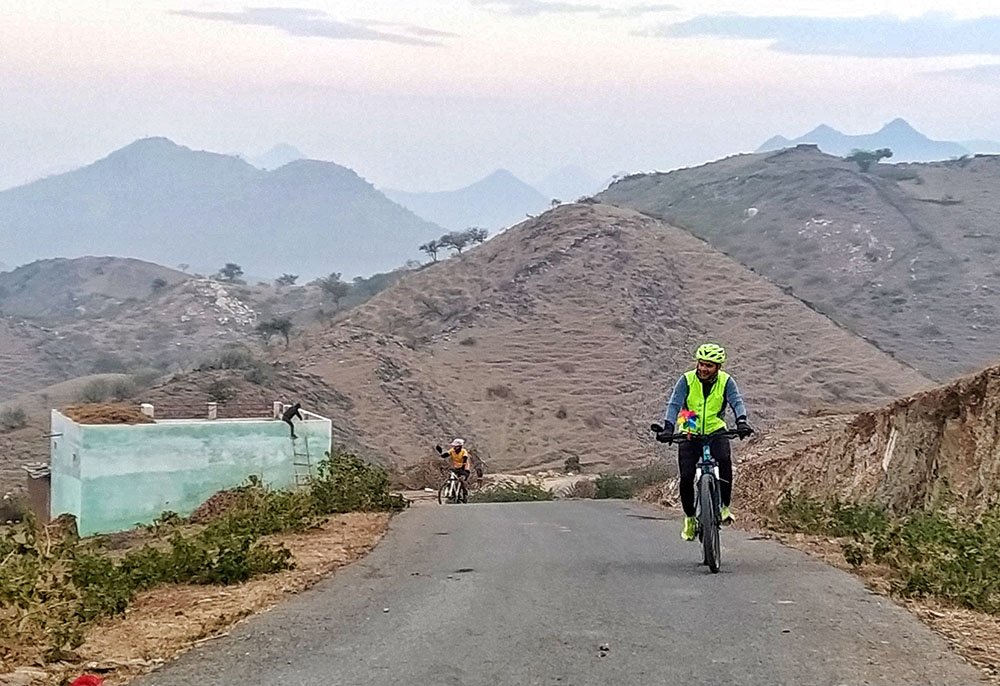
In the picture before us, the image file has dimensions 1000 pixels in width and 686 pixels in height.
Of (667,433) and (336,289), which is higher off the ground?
(336,289)

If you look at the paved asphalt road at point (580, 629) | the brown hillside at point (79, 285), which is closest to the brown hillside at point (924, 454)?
the paved asphalt road at point (580, 629)

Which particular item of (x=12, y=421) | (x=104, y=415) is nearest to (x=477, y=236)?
(x=12, y=421)

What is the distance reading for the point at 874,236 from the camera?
314 ft

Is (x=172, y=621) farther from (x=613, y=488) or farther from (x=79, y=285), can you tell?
(x=79, y=285)

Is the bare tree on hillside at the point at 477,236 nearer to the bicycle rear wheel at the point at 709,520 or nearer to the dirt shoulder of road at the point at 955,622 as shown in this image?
the dirt shoulder of road at the point at 955,622

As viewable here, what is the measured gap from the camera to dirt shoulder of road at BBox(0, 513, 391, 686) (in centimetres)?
752

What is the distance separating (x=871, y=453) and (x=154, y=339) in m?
85.2

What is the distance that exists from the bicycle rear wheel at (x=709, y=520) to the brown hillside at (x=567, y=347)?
40.2m

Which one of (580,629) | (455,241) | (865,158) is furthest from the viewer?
(865,158)

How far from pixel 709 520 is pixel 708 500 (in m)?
0.17

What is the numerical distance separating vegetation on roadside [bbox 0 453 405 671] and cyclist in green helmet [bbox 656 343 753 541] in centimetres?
368

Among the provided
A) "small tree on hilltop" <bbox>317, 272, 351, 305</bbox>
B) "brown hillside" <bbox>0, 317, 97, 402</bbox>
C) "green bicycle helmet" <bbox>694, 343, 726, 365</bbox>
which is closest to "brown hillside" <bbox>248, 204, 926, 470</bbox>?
"small tree on hilltop" <bbox>317, 272, 351, 305</bbox>

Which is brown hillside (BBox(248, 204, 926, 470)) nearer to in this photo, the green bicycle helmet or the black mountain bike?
the black mountain bike

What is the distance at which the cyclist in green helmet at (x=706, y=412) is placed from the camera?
446 inches
